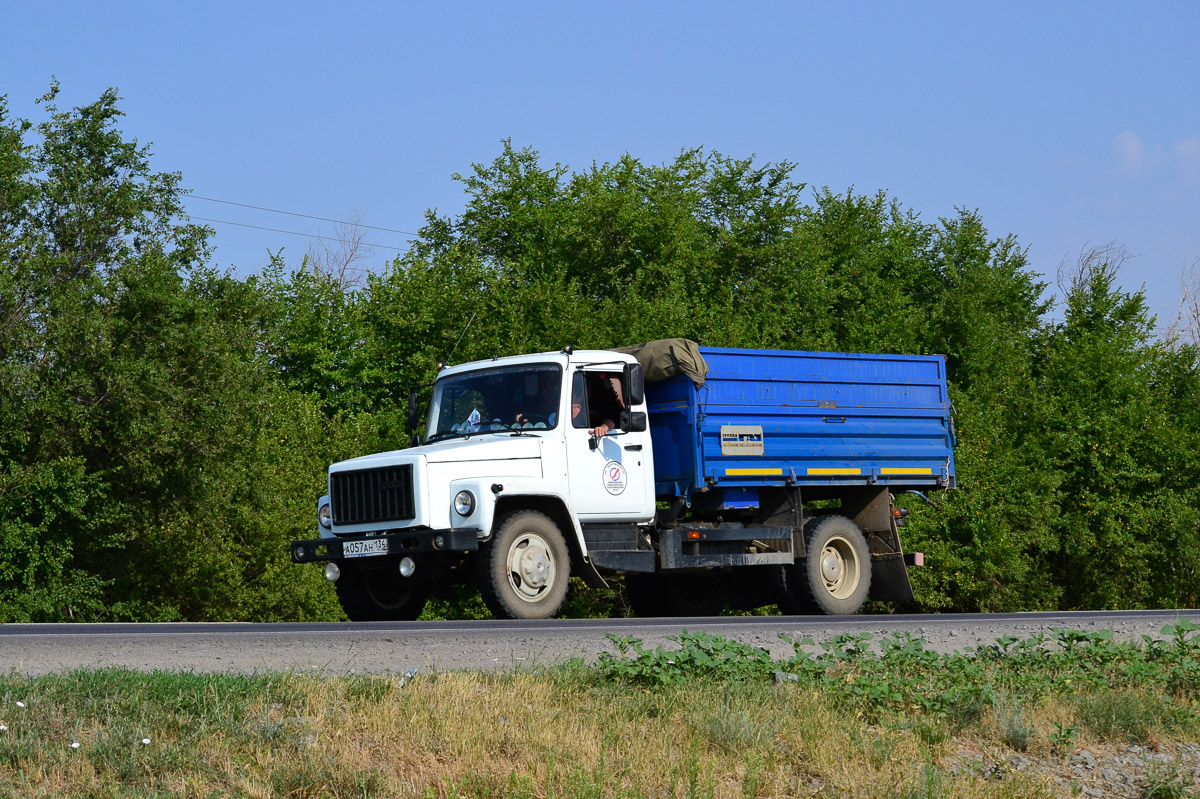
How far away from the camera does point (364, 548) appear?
1283 cm

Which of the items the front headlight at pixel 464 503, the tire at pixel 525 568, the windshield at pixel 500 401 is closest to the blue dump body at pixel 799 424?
the windshield at pixel 500 401

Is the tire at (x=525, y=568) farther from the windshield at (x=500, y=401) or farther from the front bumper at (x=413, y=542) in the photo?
the windshield at (x=500, y=401)

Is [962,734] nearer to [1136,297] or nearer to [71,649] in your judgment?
[71,649]

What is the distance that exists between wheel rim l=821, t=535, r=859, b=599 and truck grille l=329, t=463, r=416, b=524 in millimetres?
5870

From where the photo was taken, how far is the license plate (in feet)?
A: 41.7

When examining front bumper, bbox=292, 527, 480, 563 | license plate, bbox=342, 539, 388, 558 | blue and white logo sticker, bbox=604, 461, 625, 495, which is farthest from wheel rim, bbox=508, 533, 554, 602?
blue and white logo sticker, bbox=604, 461, 625, 495

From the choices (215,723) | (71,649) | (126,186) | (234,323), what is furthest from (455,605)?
(215,723)

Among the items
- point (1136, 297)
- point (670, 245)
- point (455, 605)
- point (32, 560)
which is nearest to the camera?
point (32, 560)

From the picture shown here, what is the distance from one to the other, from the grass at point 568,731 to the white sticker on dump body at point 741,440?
6.83 meters

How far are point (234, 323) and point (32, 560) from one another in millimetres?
6574

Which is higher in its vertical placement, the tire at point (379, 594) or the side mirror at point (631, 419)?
the side mirror at point (631, 419)

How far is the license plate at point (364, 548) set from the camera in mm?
12711

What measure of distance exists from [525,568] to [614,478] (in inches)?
71.2

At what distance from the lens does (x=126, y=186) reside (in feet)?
98.7
